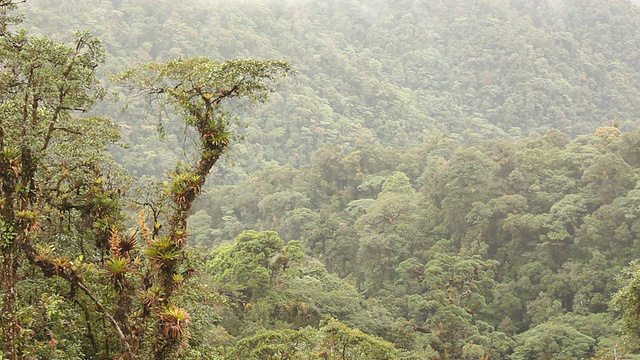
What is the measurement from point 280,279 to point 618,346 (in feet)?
31.7

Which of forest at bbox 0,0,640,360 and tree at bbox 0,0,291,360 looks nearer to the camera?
tree at bbox 0,0,291,360

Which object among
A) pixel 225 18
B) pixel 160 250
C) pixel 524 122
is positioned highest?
pixel 225 18

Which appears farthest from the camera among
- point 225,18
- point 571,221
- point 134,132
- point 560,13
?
point 560,13

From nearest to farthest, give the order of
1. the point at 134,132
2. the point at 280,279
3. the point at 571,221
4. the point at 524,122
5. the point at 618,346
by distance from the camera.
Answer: the point at 618,346 → the point at 280,279 → the point at 571,221 → the point at 134,132 → the point at 524,122

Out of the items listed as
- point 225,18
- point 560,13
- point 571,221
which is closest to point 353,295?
point 571,221

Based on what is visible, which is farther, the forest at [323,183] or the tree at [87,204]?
→ the forest at [323,183]

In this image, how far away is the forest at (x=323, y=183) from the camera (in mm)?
6648

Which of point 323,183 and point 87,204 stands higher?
point 323,183

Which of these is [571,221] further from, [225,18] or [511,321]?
[225,18]

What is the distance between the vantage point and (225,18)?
54.8 m

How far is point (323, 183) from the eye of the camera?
104 feet

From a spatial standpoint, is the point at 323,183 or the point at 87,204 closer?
the point at 87,204

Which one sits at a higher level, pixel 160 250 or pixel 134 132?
pixel 134 132

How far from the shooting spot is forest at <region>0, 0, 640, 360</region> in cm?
665
